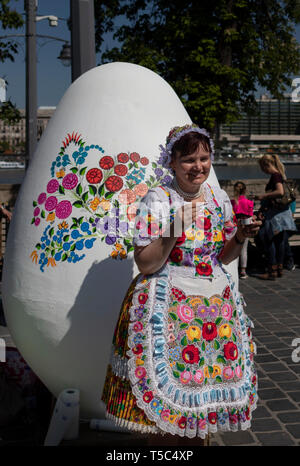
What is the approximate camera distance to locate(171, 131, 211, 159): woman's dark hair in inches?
102

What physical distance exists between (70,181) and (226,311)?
4.05ft

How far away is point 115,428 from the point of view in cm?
351

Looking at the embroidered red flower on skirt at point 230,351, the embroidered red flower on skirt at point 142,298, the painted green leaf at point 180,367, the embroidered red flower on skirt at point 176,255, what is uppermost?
the embroidered red flower on skirt at point 176,255

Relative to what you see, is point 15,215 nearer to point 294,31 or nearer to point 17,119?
point 17,119

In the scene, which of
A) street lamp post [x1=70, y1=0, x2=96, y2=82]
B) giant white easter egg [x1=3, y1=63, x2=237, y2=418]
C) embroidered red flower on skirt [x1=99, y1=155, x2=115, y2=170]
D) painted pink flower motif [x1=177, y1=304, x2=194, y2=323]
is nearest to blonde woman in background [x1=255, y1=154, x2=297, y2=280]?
street lamp post [x1=70, y1=0, x2=96, y2=82]

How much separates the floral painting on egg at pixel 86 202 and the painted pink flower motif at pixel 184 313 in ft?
2.41

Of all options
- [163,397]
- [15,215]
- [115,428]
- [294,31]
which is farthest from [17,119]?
[294,31]

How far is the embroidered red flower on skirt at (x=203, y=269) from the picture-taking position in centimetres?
262

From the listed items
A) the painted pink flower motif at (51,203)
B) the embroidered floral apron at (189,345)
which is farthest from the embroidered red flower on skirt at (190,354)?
the painted pink flower motif at (51,203)

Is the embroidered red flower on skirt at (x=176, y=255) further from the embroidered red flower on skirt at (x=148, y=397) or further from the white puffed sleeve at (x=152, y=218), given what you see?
the embroidered red flower on skirt at (x=148, y=397)

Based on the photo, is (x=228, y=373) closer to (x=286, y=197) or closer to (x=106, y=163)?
(x=106, y=163)

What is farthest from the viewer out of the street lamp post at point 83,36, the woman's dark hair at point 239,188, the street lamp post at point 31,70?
the street lamp post at point 31,70

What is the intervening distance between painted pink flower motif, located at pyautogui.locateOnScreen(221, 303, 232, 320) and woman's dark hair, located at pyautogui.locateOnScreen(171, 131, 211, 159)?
0.74m

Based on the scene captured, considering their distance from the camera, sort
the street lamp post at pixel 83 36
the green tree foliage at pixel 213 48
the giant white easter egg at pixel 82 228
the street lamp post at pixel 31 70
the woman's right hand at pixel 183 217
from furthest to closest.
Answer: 1. the green tree foliage at pixel 213 48
2. the street lamp post at pixel 31 70
3. the street lamp post at pixel 83 36
4. the giant white easter egg at pixel 82 228
5. the woman's right hand at pixel 183 217
